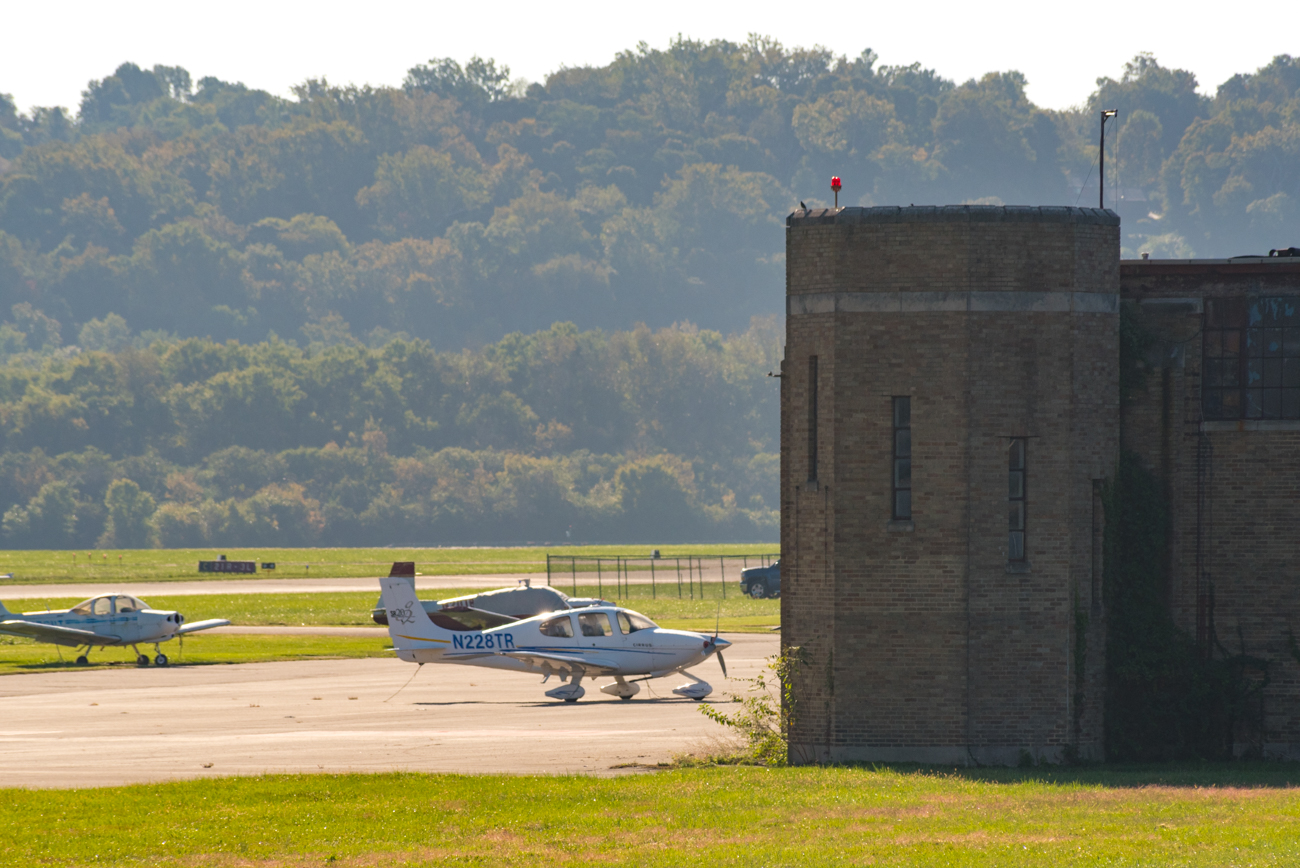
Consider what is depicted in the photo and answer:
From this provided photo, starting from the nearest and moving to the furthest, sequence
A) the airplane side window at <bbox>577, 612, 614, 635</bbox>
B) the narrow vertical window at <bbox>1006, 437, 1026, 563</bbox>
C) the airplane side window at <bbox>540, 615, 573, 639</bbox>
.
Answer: the narrow vertical window at <bbox>1006, 437, 1026, 563</bbox> → the airplane side window at <bbox>540, 615, 573, 639</bbox> → the airplane side window at <bbox>577, 612, 614, 635</bbox>

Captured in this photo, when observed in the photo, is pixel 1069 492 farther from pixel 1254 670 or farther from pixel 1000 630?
pixel 1254 670

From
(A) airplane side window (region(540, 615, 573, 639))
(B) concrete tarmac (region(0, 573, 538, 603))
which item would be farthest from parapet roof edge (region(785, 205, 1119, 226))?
(B) concrete tarmac (region(0, 573, 538, 603))

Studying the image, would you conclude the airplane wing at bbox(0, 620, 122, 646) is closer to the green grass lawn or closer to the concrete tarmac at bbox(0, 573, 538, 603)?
the green grass lawn

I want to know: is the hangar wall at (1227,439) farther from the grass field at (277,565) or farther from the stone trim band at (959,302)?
the grass field at (277,565)

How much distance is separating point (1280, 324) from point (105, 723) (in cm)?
1991

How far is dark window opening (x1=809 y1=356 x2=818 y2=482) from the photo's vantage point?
22.3 meters

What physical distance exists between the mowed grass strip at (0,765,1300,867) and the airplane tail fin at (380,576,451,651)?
11560mm

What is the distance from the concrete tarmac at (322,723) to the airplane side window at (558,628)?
134cm

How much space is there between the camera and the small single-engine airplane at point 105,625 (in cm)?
3984

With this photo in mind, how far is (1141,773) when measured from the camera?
2084cm

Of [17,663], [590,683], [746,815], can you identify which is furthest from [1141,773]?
[17,663]

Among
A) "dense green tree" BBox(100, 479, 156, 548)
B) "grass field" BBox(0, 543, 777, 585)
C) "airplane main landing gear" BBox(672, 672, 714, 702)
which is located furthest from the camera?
"dense green tree" BBox(100, 479, 156, 548)

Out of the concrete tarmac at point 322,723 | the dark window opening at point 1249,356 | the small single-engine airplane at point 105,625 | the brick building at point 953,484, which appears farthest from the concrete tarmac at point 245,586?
the dark window opening at point 1249,356

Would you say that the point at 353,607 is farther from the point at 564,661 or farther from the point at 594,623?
the point at 564,661
